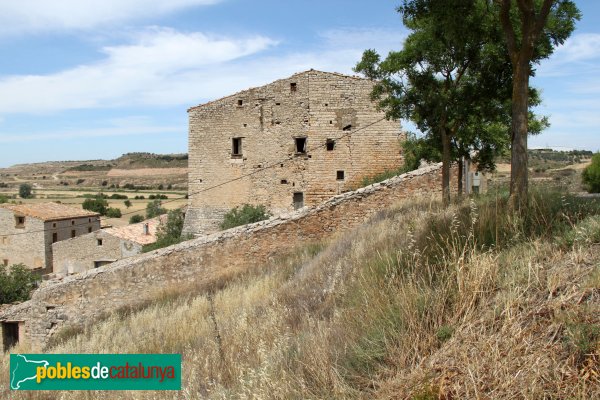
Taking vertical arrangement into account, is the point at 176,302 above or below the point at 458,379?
below

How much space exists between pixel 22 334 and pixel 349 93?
13197 mm

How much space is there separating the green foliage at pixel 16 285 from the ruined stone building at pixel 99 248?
14.8 feet

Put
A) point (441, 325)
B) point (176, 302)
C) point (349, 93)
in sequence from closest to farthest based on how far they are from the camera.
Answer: point (441, 325), point (176, 302), point (349, 93)

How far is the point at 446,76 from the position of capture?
9477 millimetres

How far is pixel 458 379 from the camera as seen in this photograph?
8.99ft

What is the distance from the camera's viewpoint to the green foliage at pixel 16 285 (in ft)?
70.2

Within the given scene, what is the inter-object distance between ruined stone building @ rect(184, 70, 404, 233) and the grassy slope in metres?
13.3

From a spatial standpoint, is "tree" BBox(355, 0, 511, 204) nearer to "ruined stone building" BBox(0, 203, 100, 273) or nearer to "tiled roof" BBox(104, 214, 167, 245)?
"tiled roof" BBox(104, 214, 167, 245)

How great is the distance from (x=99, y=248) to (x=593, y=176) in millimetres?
27618

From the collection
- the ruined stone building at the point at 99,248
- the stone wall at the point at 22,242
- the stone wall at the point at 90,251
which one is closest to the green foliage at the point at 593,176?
the ruined stone building at the point at 99,248

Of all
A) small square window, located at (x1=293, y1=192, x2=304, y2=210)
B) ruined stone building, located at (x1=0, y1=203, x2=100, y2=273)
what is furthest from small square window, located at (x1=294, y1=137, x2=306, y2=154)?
ruined stone building, located at (x1=0, y1=203, x2=100, y2=273)

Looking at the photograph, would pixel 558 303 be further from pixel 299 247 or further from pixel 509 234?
pixel 299 247

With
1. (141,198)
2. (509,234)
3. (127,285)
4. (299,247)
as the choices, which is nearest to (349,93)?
(299,247)

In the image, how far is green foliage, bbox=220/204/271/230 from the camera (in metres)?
18.0
